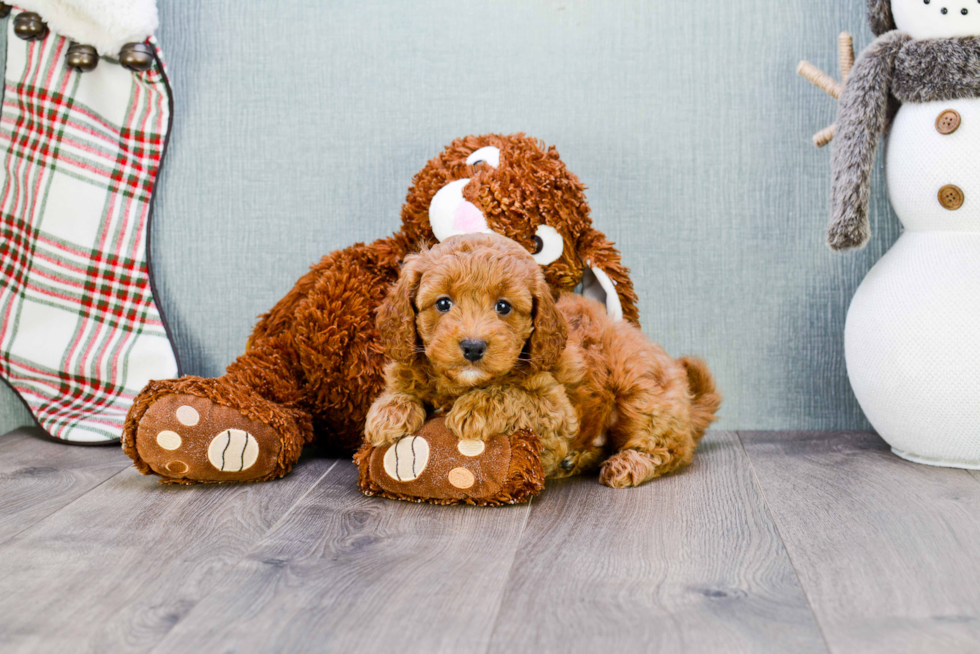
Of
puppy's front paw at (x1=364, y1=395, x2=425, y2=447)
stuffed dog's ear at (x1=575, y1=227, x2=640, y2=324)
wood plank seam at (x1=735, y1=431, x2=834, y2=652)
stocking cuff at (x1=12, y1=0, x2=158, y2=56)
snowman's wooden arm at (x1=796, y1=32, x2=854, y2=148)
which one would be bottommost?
wood plank seam at (x1=735, y1=431, x2=834, y2=652)

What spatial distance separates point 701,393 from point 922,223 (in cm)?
51

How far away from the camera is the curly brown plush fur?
4.65 feet

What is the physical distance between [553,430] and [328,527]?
376mm

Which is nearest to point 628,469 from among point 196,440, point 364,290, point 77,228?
point 364,290

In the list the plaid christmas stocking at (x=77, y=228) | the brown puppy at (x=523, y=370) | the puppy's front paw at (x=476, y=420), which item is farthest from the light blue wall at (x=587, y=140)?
the puppy's front paw at (x=476, y=420)

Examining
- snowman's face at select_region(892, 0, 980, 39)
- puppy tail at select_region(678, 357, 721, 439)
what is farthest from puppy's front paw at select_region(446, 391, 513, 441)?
snowman's face at select_region(892, 0, 980, 39)

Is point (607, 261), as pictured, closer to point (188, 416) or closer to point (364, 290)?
point (364, 290)

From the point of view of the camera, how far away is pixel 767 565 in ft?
3.40

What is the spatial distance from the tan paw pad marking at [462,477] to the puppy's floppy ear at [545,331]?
19 cm

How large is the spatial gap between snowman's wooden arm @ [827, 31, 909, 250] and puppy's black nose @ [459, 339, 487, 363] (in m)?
0.76

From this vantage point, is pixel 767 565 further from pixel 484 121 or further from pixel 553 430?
pixel 484 121

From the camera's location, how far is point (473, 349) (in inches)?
45.2

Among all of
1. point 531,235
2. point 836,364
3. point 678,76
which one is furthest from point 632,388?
point 678,76

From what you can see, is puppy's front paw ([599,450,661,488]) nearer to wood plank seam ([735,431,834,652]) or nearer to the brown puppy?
the brown puppy
